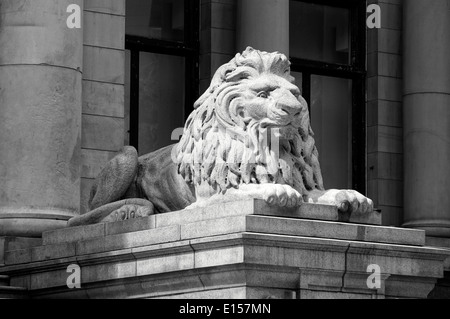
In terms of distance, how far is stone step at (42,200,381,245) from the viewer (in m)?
23.7

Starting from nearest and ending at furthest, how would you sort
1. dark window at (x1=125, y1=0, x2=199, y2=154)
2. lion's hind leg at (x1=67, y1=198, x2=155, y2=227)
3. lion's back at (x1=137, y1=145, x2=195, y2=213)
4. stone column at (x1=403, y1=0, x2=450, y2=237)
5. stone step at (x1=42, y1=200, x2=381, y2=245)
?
stone step at (x1=42, y1=200, x2=381, y2=245) → lion's back at (x1=137, y1=145, x2=195, y2=213) → lion's hind leg at (x1=67, y1=198, x2=155, y2=227) → dark window at (x1=125, y1=0, x2=199, y2=154) → stone column at (x1=403, y1=0, x2=450, y2=237)

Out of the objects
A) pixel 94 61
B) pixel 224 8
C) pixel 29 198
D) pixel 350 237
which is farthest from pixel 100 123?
pixel 350 237

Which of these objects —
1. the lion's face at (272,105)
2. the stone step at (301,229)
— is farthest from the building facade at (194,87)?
the stone step at (301,229)

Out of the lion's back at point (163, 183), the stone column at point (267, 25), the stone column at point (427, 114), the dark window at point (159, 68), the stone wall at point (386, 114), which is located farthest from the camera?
the stone wall at point (386, 114)

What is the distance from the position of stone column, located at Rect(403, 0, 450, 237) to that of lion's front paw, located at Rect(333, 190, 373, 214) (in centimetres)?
1103

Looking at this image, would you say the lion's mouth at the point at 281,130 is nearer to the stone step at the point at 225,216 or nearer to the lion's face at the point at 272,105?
Answer: the lion's face at the point at 272,105

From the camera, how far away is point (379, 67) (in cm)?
3756

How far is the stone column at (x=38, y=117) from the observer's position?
28.3 meters

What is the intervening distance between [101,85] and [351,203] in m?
8.29

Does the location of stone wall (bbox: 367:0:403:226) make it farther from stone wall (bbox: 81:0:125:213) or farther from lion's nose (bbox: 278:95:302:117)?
lion's nose (bbox: 278:95:302:117)

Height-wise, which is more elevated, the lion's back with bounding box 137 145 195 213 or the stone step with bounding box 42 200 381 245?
the lion's back with bounding box 137 145 195 213

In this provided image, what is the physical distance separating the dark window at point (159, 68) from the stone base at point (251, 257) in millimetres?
8916

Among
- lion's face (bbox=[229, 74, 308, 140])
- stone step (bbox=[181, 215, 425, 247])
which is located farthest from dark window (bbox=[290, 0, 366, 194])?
stone step (bbox=[181, 215, 425, 247])
